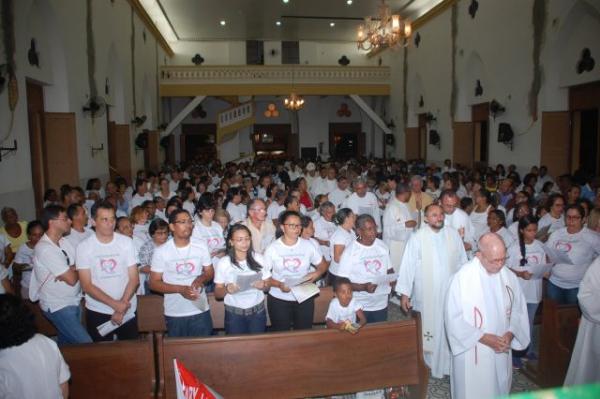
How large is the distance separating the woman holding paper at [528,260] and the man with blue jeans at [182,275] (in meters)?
3.26

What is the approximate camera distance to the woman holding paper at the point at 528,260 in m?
5.12

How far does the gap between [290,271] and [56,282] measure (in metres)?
2.10

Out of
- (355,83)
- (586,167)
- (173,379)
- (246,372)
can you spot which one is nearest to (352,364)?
(246,372)

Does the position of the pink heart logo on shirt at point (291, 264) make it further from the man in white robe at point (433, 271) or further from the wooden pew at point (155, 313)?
the man in white robe at point (433, 271)

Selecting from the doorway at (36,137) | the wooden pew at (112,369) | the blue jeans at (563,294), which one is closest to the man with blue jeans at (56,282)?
the wooden pew at (112,369)

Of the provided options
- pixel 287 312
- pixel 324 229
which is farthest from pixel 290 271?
pixel 324 229

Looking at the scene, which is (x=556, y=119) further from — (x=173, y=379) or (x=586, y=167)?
(x=173, y=379)

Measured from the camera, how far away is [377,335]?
12.6 feet

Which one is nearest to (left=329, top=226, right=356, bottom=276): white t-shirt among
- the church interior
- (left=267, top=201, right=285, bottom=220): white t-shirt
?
the church interior

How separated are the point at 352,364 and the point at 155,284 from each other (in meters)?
1.82

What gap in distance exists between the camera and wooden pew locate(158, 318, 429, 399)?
140 inches

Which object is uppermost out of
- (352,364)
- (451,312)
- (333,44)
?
(333,44)

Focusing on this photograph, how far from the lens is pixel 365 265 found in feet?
15.6

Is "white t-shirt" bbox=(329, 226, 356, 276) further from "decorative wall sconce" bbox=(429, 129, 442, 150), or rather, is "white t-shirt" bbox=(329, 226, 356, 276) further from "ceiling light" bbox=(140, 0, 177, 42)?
"ceiling light" bbox=(140, 0, 177, 42)
